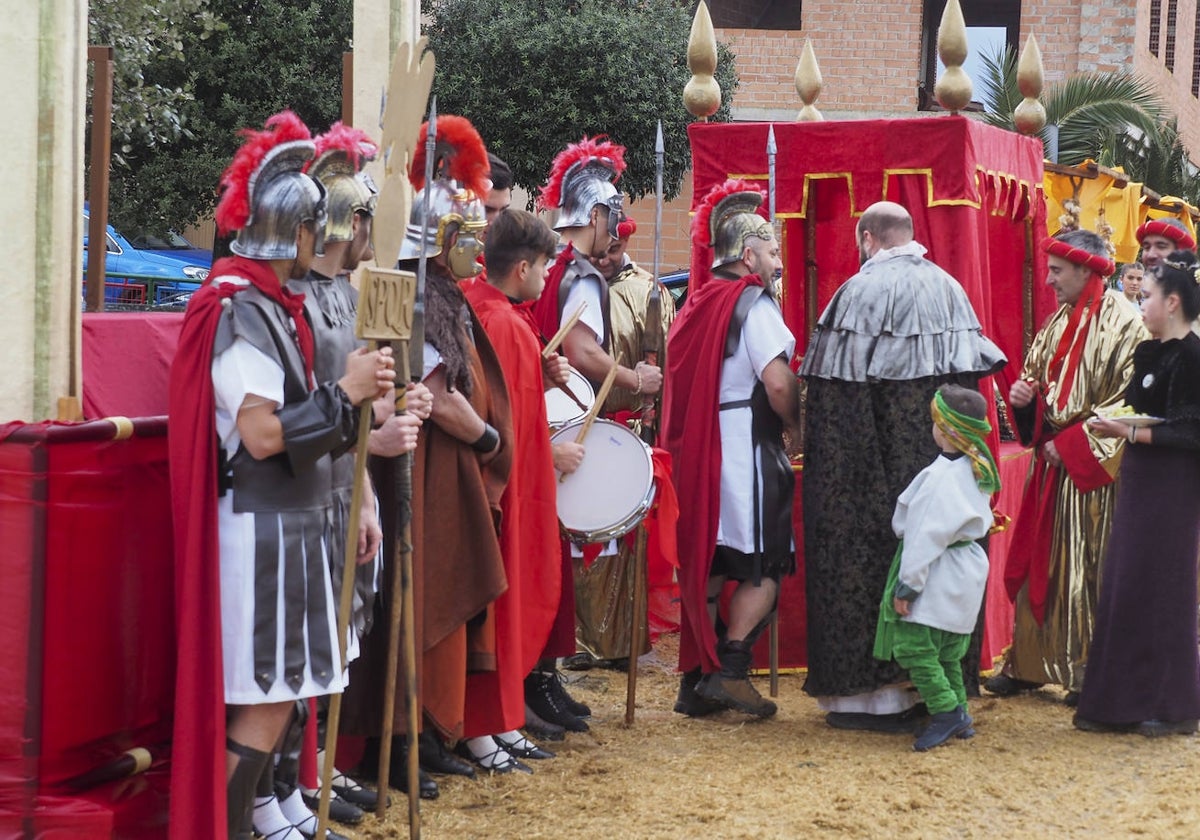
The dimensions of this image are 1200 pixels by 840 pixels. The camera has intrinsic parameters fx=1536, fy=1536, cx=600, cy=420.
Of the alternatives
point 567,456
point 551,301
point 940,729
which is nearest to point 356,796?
point 567,456

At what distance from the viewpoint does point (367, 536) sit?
4.24 m

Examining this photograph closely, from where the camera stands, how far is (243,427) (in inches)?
143

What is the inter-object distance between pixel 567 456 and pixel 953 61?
307 centimetres

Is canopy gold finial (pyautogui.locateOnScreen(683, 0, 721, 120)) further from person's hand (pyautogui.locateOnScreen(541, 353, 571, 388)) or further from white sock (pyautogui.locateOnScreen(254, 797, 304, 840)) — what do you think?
white sock (pyautogui.locateOnScreen(254, 797, 304, 840))

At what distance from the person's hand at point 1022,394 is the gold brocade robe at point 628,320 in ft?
5.14

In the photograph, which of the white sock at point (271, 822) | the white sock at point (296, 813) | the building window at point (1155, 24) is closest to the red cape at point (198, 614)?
the white sock at point (271, 822)

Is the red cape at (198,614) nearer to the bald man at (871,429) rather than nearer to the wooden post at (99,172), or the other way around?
the wooden post at (99,172)

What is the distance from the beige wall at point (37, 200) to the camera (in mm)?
3832

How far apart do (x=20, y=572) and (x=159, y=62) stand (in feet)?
36.0

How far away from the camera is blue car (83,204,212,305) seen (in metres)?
15.5

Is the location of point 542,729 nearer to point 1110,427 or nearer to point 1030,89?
point 1110,427

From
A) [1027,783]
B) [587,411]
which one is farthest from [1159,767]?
[587,411]

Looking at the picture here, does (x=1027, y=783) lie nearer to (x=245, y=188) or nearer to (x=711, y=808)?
(x=711, y=808)

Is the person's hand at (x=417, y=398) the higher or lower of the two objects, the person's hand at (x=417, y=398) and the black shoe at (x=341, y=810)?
the higher
